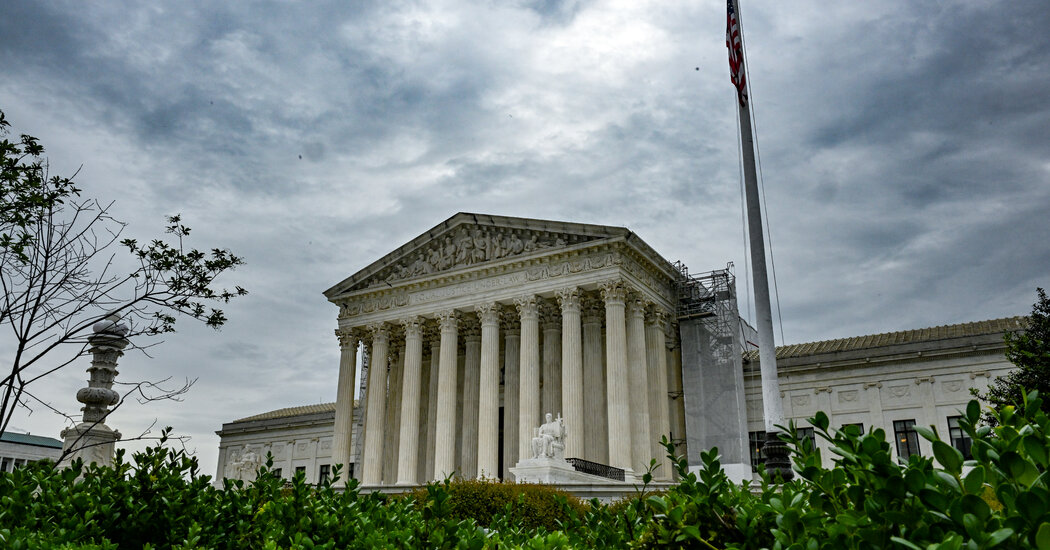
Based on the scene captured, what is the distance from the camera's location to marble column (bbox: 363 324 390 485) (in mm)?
38906

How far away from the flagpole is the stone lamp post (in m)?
11.6

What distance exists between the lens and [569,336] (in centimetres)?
3391

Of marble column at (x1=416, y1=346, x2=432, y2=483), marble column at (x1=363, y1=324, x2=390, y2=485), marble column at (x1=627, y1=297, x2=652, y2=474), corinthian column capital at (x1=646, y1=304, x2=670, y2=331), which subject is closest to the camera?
marble column at (x1=627, y1=297, x2=652, y2=474)

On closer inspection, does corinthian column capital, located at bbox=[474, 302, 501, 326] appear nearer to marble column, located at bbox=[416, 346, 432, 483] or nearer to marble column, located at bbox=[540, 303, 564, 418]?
marble column, located at bbox=[540, 303, 564, 418]

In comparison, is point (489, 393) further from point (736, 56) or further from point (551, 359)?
point (736, 56)

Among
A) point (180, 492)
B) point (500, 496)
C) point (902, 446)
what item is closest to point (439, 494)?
point (180, 492)

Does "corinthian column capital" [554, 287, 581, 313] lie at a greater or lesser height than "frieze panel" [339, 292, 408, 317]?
lesser

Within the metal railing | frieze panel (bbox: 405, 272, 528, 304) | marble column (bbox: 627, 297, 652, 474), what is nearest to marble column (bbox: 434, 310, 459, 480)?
frieze panel (bbox: 405, 272, 528, 304)

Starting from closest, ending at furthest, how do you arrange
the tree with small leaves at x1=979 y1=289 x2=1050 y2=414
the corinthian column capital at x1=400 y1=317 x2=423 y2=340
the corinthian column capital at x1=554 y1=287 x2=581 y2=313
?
the tree with small leaves at x1=979 y1=289 x2=1050 y2=414 < the corinthian column capital at x1=554 y1=287 x2=581 y2=313 < the corinthian column capital at x1=400 y1=317 x2=423 y2=340

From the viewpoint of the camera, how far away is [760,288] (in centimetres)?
1548

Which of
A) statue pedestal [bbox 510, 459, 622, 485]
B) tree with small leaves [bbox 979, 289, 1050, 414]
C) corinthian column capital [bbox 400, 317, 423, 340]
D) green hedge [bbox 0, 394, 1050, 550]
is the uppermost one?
corinthian column capital [bbox 400, 317, 423, 340]

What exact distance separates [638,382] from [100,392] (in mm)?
24088

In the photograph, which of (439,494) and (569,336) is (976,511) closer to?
(439,494)

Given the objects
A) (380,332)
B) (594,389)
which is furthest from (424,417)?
(594,389)
